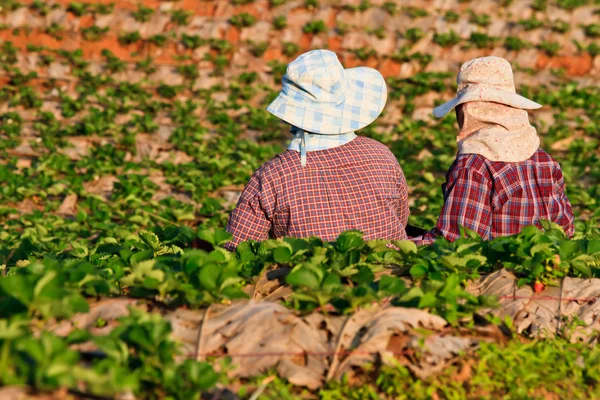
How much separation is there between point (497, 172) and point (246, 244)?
1.18 meters

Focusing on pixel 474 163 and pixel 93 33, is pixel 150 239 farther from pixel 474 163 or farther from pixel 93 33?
pixel 93 33

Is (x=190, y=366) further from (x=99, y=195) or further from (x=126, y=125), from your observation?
(x=126, y=125)

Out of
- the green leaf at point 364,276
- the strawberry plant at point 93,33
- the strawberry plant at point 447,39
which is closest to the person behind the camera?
the green leaf at point 364,276

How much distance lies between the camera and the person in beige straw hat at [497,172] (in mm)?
3186

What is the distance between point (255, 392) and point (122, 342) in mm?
373

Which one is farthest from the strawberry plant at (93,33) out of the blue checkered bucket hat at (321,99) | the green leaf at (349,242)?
the green leaf at (349,242)

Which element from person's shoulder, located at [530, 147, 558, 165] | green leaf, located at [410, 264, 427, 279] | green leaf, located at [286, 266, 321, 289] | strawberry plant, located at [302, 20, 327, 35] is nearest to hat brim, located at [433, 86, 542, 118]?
person's shoulder, located at [530, 147, 558, 165]

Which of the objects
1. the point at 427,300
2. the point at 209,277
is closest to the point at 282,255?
the point at 209,277

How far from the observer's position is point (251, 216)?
3.05 m

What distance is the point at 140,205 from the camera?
240 inches

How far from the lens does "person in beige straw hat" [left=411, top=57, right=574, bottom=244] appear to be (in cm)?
319

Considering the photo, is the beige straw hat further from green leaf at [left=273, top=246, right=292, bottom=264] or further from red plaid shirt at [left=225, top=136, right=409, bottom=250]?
green leaf at [left=273, top=246, right=292, bottom=264]

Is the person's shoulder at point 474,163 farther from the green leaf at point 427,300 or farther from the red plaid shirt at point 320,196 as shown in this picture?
the green leaf at point 427,300

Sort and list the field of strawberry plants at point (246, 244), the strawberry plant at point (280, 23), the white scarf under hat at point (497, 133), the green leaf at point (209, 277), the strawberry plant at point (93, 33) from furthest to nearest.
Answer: the strawberry plant at point (280, 23) → the strawberry plant at point (93, 33) → the white scarf under hat at point (497, 133) → the green leaf at point (209, 277) → the field of strawberry plants at point (246, 244)
